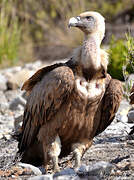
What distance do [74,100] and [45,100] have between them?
32 centimetres

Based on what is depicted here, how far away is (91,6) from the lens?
21906 mm

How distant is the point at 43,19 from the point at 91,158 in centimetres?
1744

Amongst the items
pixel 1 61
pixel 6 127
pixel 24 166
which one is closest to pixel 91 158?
pixel 24 166

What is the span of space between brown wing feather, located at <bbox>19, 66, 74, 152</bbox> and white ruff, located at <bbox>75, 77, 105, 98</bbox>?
0.10 metres

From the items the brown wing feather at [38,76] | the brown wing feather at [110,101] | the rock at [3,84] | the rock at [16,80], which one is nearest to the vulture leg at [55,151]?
the brown wing feather at [110,101]

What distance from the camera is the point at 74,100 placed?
16.5ft

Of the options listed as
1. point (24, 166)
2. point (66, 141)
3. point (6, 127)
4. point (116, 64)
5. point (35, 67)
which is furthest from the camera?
point (35, 67)

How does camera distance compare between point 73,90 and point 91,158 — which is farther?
point 91,158

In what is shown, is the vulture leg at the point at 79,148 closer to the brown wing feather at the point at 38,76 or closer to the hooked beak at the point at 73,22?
the brown wing feather at the point at 38,76

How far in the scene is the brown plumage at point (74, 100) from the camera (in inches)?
198

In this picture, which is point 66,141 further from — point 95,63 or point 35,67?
point 35,67

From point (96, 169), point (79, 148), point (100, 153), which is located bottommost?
point (100, 153)

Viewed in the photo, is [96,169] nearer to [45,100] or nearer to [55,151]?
[55,151]

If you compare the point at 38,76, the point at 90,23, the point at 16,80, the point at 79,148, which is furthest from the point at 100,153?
the point at 16,80
